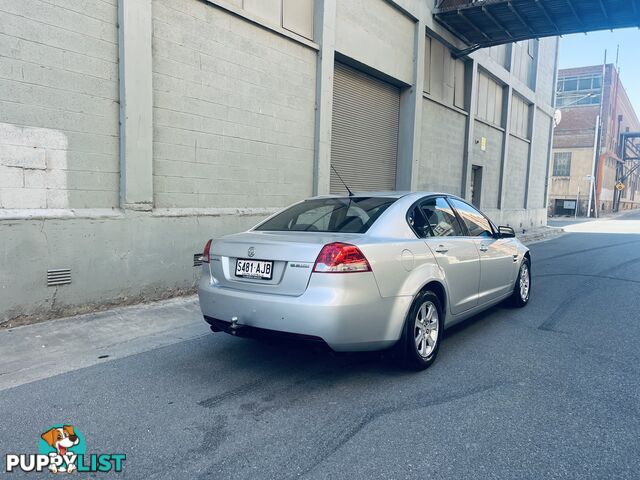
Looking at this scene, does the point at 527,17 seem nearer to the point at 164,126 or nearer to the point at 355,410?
the point at 164,126

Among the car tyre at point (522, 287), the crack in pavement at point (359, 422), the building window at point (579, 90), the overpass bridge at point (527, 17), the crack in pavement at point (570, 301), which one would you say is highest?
the building window at point (579, 90)

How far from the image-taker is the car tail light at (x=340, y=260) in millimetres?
3480

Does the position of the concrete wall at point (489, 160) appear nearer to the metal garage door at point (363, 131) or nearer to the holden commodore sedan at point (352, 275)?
the metal garage door at point (363, 131)

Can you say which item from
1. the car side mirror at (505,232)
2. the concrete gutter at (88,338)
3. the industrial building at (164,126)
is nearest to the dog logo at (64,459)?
the concrete gutter at (88,338)

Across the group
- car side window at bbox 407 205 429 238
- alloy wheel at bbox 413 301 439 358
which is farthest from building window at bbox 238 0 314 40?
alloy wheel at bbox 413 301 439 358

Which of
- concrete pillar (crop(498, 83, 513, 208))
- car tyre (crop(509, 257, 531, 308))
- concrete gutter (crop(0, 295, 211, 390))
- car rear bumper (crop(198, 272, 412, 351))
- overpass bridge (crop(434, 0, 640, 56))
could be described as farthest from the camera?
concrete pillar (crop(498, 83, 513, 208))

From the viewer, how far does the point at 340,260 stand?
3.50 m

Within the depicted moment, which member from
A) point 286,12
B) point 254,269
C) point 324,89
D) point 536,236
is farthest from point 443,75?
point 254,269

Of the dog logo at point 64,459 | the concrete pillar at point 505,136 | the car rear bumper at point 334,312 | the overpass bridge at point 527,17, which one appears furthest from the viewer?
the concrete pillar at point 505,136

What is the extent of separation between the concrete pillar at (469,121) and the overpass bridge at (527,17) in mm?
1130

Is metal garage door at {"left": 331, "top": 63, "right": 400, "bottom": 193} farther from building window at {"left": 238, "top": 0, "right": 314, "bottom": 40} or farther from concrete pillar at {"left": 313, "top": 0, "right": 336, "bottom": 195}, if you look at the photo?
building window at {"left": 238, "top": 0, "right": 314, "bottom": 40}

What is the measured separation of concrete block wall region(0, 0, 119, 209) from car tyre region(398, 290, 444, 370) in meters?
4.15

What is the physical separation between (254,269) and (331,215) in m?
1.00

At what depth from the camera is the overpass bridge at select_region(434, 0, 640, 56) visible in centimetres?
1184
